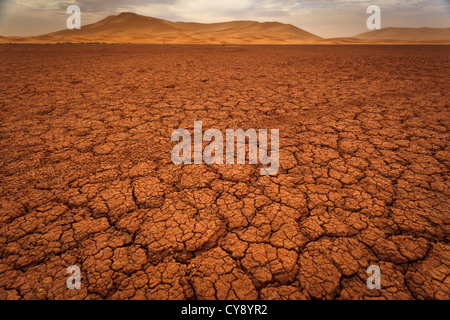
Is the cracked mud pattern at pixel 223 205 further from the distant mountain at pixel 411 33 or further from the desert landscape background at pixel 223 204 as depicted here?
the distant mountain at pixel 411 33

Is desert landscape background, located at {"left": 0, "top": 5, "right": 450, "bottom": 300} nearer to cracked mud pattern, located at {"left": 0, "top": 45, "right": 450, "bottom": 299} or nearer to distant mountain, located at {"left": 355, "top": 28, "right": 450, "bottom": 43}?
cracked mud pattern, located at {"left": 0, "top": 45, "right": 450, "bottom": 299}

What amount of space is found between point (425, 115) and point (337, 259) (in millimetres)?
3211

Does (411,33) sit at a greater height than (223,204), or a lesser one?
greater

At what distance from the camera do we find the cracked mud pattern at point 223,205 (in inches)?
46.6

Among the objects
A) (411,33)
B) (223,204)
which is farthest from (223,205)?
(411,33)

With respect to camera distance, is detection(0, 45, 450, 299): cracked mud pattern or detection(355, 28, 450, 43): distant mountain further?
detection(355, 28, 450, 43): distant mountain

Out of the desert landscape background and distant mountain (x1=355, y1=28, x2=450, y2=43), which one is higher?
distant mountain (x1=355, y1=28, x2=450, y2=43)

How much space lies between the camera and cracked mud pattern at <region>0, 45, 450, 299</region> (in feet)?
3.89

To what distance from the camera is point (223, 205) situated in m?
1.68

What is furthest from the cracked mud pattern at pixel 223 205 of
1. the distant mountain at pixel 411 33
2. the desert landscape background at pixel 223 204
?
the distant mountain at pixel 411 33

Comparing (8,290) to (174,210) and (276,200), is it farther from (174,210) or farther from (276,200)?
(276,200)

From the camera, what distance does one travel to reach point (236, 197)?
1762mm

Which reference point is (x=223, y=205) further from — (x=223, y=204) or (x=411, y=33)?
(x=411, y=33)

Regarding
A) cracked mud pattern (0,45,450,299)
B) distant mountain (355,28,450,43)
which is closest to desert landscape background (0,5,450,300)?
cracked mud pattern (0,45,450,299)
